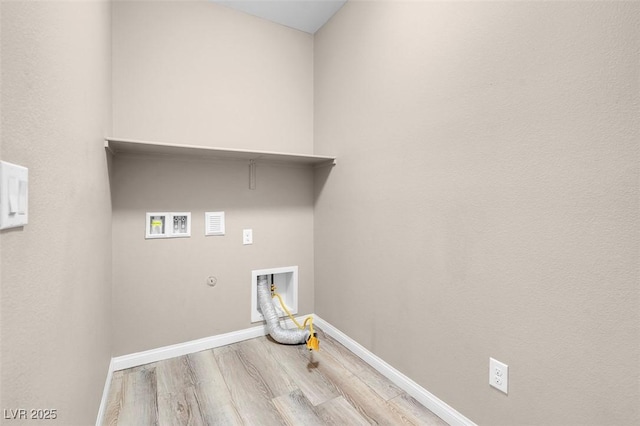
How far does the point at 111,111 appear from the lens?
1.82 metres

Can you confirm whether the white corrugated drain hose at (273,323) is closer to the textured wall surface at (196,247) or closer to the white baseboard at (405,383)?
the textured wall surface at (196,247)

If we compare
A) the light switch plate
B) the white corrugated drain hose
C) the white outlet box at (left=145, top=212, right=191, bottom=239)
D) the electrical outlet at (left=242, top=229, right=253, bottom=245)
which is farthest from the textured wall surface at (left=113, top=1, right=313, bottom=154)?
the light switch plate

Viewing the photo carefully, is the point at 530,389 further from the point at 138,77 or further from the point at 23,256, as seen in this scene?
the point at 138,77

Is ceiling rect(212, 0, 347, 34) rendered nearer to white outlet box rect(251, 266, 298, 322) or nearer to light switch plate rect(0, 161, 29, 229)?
white outlet box rect(251, 266, 298, 322)

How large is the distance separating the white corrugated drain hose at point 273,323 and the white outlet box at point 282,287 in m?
0.05

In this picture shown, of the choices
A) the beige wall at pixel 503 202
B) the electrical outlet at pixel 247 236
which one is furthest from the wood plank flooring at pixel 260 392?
the electrical outlet at pixel 247 236

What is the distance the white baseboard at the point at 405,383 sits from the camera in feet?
4.66

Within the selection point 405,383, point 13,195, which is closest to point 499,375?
point 405,383

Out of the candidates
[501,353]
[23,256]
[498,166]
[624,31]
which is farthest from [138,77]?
[501,353]

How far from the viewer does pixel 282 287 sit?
257cm

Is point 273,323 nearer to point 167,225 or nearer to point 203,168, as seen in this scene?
point 167,225

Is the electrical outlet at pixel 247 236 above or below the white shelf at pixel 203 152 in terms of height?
below

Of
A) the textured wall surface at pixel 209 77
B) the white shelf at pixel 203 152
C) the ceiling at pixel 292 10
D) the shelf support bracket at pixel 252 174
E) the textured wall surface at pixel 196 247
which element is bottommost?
the textured wall surface at pixel 196 247

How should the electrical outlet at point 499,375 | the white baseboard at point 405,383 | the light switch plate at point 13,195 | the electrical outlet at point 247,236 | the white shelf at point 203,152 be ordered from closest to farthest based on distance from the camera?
the light switch plate at point 13,195, the electrical outlet at point 499,375, the white baseboard at point 405,383, the white shelf at point 203,152, the electrical outlet at point 247,236
